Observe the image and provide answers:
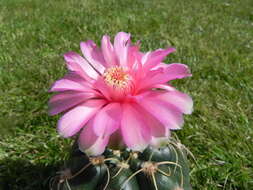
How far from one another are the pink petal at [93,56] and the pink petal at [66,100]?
0.14 meters

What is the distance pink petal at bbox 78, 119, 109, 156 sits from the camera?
91 cm

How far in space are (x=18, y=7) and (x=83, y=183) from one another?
4.14m

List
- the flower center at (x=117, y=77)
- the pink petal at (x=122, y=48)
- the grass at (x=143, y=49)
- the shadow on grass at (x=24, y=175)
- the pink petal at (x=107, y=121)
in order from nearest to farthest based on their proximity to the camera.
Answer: the pink petal at (x=107, y=121)
the flower center at (x=117, y=77)
the pink petal at (x=122, y=48)
the shadow on grass at (x=24, y=175)
the grass at (x=143, y=49)

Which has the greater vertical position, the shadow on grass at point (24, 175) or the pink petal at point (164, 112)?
the pink petal at point (164, 112)

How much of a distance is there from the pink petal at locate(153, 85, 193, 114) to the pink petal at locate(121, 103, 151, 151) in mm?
84

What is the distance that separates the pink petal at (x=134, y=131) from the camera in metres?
0.89

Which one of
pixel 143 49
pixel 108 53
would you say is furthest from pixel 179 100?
pixel 143 49

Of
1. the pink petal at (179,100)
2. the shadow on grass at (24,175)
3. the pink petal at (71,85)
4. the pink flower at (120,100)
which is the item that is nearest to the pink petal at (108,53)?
the pink flower at (120,100)

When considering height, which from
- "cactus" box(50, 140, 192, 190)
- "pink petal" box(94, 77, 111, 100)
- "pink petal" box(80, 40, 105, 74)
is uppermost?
"pink petal" box(80, 40, 105, 74)

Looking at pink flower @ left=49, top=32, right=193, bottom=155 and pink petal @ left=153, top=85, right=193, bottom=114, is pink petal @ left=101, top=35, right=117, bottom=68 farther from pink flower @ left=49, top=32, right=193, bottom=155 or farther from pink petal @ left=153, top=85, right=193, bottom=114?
pink petal @ left=153, top=85, right=193, bottom=114

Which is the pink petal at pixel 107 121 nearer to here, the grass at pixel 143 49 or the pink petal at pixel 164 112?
the pink petal at pixel 164 112

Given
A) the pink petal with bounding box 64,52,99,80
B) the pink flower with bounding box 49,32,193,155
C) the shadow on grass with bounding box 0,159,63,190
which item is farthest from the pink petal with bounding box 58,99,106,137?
the shadow on grass with bounding box 0,159,63,190

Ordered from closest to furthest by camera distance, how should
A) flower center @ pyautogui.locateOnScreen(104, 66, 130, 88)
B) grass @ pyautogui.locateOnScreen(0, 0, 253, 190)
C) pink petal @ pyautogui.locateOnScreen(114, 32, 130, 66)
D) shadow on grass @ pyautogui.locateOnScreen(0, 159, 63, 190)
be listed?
flower center @ pyautogui.locateOnScreen(104, 66, 130, 88) < pink petal @ pyautogui.locateOnScreen(114, 32, 130, 66) < shadow on grass @ pyautogui.locateOnScreen(0, 159, 63, 190) < grass @ pyautogui.locateOnScreen(0, 0, 253, 190)

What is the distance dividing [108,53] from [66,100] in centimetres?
20
